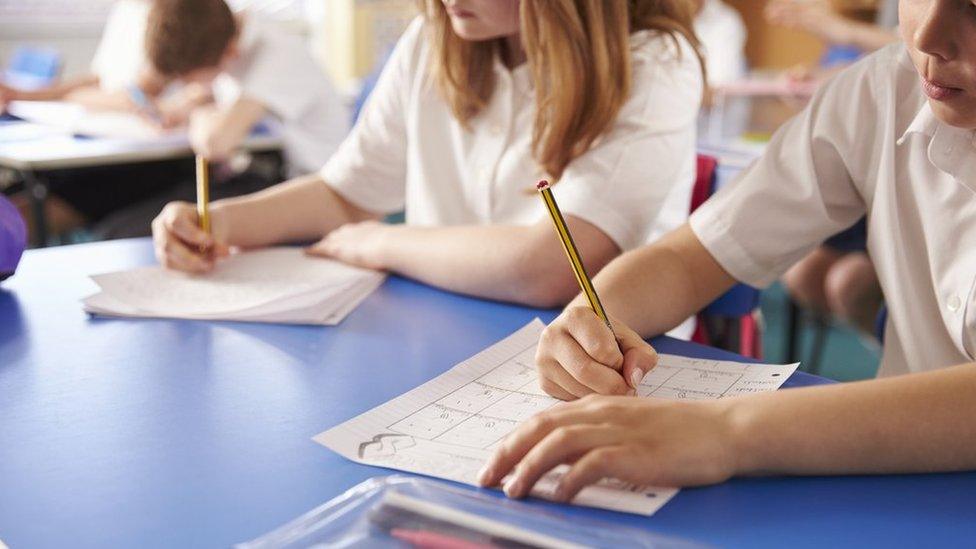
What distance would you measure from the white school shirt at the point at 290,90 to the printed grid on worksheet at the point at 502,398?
2003 mm

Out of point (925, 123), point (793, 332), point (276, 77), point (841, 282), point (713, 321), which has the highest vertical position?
point (925, 123)

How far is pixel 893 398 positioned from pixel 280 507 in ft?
1.44

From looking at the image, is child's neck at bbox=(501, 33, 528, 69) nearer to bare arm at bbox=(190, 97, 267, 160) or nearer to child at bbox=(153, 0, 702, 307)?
child at bbox=(153, 0, 702, 307)

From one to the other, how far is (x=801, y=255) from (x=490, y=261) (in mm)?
355

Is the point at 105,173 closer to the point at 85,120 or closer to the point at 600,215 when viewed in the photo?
the point at 85,120

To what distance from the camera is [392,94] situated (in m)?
1.54

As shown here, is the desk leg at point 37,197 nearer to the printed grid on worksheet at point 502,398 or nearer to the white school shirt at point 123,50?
the white school shirt at point 123,50

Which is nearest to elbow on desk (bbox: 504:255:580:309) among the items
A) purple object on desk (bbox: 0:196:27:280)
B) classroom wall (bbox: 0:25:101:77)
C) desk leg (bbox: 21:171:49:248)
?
purple object on desk (bbox: 0:196:27:280)

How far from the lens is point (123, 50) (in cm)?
369

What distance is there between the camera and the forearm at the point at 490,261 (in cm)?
117

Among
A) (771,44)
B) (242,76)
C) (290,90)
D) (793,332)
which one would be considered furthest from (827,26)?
(771,44)

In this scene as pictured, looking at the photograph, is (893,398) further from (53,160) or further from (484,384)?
(53,160)

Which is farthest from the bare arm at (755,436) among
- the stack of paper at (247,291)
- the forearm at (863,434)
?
the stack of paper at (247,291)

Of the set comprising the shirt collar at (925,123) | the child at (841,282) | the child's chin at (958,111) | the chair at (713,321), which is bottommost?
the child at (841,282)
